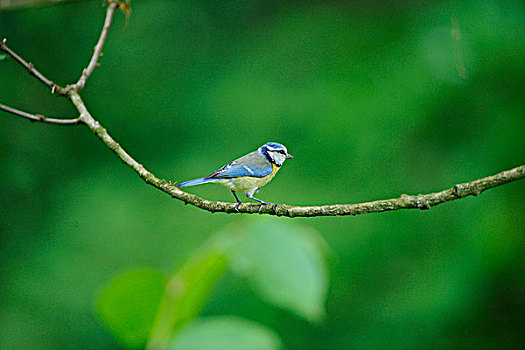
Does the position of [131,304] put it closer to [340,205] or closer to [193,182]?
[193,182]

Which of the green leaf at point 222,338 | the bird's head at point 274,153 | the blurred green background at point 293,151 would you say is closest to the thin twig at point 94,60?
the bird's head at point 274,153

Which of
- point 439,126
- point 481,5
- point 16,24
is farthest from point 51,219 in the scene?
point 481,5

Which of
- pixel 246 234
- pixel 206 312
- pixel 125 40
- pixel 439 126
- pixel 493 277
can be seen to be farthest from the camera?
pixel 125 40

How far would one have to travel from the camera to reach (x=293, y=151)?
9.85 ft

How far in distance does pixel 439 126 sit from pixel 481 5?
82 centimetres

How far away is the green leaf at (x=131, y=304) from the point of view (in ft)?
3.84

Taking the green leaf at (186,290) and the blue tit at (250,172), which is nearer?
the blue tit at (250,172)

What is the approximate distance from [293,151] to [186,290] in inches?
75.4

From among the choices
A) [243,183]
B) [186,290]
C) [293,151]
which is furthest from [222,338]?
[293,151]

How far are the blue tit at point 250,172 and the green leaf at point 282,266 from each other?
0.18 m

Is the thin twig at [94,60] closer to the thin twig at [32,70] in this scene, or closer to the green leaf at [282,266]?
the thin twig at [32,70]

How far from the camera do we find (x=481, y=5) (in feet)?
11.0

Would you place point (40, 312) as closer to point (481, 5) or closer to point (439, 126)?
point (439, 126)

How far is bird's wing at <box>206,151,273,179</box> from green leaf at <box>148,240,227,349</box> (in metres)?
0.21
